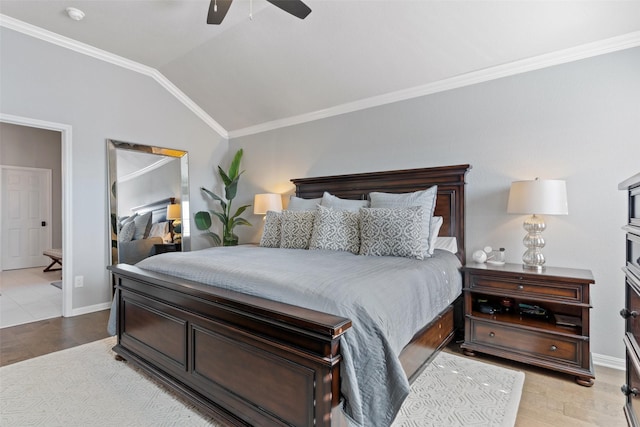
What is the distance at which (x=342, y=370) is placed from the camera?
1.28m

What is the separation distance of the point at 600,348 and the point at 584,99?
6.40 ft

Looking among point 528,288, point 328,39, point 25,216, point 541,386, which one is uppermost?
point 328,39

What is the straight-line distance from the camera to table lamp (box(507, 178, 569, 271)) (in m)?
2.36

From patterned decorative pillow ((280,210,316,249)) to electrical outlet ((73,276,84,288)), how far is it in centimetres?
246

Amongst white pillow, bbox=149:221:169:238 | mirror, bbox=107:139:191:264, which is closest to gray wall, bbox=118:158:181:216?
mirror, bbox=107:139:191:264

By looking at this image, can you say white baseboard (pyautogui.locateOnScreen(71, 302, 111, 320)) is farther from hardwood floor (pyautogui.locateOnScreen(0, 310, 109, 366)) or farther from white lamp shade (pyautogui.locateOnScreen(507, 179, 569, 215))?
white lamp shade (pyautogui.locateOnScreen(507, 179, 569, 215))

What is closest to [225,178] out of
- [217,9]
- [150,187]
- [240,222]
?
[240,222]

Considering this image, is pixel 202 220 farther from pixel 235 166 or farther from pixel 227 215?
pixel 235 166

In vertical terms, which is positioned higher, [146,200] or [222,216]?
[146,200]

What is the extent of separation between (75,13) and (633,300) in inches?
181

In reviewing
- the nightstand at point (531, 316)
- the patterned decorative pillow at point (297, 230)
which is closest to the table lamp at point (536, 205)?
the nightstand at point (531, 316)

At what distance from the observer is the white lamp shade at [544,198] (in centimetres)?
236

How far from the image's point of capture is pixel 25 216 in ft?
21.5

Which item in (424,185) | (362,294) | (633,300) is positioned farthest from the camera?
(424,185)
